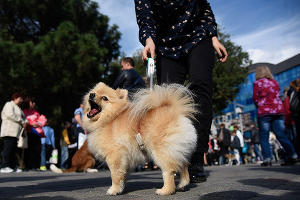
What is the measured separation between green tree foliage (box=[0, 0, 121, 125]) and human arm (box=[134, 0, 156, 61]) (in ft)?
34.7

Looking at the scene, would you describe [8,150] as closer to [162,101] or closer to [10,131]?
[10,131]

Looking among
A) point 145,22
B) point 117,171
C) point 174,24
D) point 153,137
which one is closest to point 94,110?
point 117,171

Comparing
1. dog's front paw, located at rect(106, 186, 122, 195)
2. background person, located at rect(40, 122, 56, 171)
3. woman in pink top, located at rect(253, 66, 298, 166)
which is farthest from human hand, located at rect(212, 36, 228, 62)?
background person, located at rect(40, 122, 56, 171)

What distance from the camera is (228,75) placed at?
25.2 m

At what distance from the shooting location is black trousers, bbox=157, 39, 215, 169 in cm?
339

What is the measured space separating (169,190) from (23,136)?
6.98m

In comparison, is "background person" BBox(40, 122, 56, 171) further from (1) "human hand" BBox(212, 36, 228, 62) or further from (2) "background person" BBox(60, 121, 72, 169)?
(1) "human hand" BBox(212, 36, 228, 62)

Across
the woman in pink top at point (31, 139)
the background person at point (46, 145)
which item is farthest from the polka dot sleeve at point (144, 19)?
the background person at point (46, 145)

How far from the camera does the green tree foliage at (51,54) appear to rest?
13047 mm

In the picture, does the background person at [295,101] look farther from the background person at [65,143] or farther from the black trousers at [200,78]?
the background person at [65,143]

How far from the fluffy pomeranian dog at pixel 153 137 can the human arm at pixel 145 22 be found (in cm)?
59

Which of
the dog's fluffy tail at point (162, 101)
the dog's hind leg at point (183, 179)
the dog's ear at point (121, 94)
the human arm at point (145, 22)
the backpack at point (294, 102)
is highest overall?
the human arm at point (145, 22)

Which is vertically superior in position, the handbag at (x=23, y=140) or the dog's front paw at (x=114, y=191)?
the handbag at (x=23, y=140)

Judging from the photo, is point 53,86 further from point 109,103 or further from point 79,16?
point 109,103
